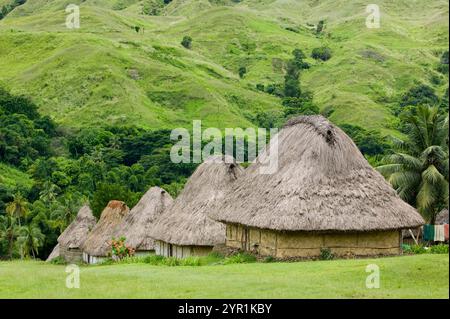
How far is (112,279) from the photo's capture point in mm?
18469

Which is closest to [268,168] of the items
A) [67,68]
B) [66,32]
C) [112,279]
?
[112,279]

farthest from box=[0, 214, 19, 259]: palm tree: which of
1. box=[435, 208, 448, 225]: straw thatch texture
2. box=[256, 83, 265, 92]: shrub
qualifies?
box=[256, 83, 265, 92]: shrub

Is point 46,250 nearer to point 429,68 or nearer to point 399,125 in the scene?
point 399,125

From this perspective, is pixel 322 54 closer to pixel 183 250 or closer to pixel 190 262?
pixel 183 250

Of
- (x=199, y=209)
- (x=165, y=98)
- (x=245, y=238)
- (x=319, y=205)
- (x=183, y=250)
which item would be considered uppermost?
(x=165, y=98)

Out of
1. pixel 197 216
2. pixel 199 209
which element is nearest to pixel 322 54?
pixel 199 209

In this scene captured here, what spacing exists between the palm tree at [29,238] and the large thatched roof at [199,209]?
110 ft

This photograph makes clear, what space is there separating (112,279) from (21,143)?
8730 cm

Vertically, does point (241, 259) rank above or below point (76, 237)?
above

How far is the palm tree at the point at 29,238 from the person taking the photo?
62969 mm

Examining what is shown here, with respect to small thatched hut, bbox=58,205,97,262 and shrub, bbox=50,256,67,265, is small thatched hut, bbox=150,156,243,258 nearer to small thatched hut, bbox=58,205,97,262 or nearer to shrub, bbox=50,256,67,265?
small thatched hut, bbox=58,205,97,262

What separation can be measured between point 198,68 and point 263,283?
140 metres

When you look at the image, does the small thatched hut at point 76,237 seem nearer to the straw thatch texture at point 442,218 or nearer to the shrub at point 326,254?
the straw thatch texture at point 442,218

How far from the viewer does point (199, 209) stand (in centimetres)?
3086
